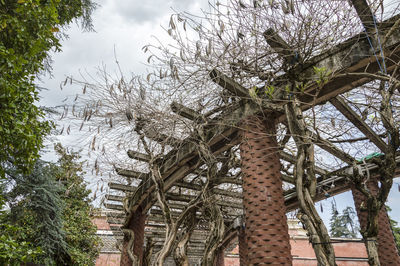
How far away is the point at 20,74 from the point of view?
13.3 ft

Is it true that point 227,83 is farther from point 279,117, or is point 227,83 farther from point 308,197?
point 308,197

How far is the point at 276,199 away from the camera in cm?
329

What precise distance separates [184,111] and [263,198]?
158 centimetres

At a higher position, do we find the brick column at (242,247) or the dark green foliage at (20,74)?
the dark green foliage at (20,74)

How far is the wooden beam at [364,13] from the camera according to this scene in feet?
8.76

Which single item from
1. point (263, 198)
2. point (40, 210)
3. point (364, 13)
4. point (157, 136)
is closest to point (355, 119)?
point (364, 13)

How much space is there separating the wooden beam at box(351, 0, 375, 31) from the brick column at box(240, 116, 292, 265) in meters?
1.43

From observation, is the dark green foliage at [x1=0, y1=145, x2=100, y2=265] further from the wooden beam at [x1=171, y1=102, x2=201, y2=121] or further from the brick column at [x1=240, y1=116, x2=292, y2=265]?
the brick column at [x1=240, y1=116, x2=292, y2=265]

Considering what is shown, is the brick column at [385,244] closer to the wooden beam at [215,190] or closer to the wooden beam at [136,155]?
the wooden beam at [215,190]

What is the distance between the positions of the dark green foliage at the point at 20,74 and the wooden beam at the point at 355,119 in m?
4.17

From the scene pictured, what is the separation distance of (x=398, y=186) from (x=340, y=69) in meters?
1.95

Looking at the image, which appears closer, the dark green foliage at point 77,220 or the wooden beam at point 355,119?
the wooden beam at point 355,119

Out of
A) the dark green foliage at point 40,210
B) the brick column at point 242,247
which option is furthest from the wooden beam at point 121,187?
the dark green foliage at point 40,210

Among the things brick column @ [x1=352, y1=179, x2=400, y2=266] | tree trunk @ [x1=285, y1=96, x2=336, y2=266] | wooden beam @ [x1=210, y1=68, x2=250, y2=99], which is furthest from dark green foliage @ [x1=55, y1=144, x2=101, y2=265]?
tree trunk @ [x1=285, y1=96, x2=336, y2=266]
